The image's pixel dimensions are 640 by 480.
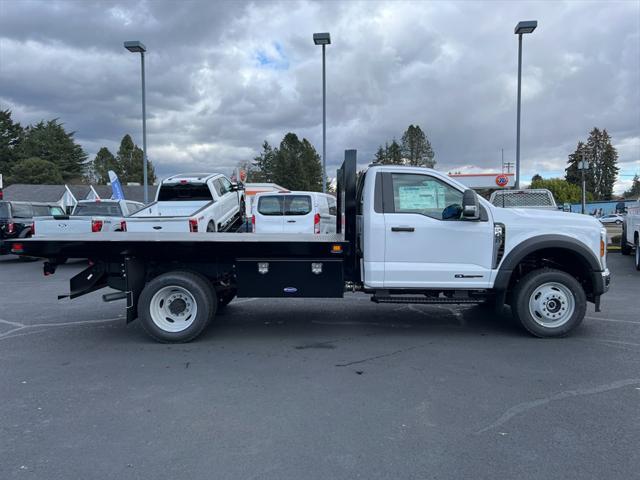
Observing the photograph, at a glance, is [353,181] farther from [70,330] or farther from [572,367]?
[70,330]

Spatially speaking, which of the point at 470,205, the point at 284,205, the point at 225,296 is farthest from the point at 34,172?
the point at 470,205

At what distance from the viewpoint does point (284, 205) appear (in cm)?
1357

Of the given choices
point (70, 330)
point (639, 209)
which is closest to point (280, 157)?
point (639, 209)

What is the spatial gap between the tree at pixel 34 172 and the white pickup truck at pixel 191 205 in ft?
215

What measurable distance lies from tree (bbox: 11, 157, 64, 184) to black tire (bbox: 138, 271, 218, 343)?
72.7 metres

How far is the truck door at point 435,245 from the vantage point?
6078mm

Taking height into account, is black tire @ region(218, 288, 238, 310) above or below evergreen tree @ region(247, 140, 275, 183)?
below

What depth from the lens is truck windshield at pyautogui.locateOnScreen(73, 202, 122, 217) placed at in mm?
16156

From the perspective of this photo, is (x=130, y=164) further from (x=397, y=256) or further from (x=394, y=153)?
(x=397, y=256)

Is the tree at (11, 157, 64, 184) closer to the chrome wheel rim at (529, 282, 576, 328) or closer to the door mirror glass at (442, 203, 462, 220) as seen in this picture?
the door mirror glass at (442, 203, 462, 220)

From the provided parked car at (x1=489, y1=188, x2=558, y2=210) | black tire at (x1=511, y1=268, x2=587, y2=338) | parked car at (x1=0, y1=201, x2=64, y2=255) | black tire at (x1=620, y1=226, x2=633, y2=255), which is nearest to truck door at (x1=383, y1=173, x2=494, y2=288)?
black tire at (x1=511, y1=268, x2=587, y2=338)

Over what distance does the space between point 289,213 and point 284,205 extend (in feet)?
0.86

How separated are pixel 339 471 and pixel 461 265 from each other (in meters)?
3.54

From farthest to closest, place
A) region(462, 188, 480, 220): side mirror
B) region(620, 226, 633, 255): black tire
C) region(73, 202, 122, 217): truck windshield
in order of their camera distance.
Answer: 1. region(73, 202, 122, 217): truck windshield
2. region(620, 226, 633, 255): black tire
3. region(462, 188, 480, 220): side mirror
